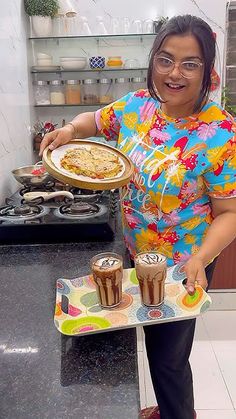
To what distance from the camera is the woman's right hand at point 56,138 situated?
4.01 ft

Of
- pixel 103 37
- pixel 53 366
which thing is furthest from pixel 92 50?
pixel 53 366

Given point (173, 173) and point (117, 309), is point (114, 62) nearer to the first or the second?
point (173, 173)

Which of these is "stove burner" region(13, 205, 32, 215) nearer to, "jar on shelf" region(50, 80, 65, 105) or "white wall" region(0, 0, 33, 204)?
"white wall" region(0, 0, 33, 204)

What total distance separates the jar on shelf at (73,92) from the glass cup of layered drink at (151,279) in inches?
81.8

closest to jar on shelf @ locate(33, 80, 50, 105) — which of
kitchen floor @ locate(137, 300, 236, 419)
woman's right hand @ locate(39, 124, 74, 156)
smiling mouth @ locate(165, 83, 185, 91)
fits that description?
woman's right hand @ locate(39, 124, 74, 156)

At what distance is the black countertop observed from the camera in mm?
682

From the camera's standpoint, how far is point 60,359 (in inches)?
31.5

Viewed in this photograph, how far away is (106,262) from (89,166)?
0.35 metres

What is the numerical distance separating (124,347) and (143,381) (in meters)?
1.23

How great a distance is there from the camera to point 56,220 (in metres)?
1.43

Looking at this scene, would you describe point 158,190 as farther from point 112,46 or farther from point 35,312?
point 112,46

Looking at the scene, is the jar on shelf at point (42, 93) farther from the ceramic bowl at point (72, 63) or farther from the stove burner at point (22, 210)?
the stove burner at point (22, 210)

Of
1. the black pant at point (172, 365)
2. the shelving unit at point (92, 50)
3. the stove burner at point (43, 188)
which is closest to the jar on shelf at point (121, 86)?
the shelving unit at point (92, 50)

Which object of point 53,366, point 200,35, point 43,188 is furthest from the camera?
point 43,188
